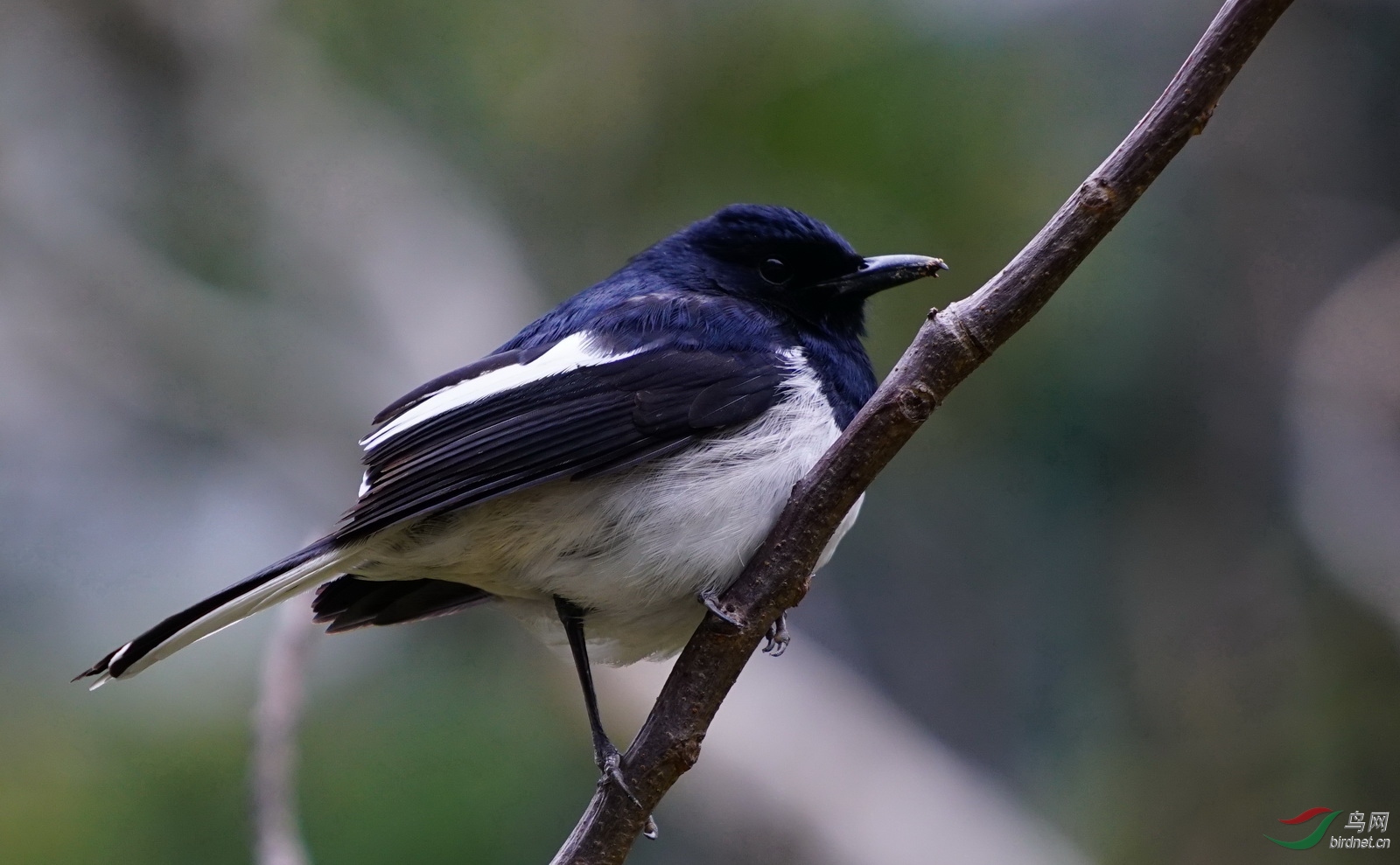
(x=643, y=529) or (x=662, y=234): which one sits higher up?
(x=662, y=234)

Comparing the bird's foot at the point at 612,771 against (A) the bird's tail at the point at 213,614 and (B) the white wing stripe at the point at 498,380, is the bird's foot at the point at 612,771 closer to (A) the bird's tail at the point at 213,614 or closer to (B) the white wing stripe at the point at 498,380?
(A) the bird's tail at the point at 213,614

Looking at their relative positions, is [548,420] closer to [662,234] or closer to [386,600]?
[386,600]

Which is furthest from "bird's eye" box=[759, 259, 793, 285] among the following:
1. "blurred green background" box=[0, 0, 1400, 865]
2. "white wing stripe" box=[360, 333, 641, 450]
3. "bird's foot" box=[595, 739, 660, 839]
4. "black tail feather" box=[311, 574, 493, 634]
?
"blurred green background" box=[0, 0, 1400, 865]

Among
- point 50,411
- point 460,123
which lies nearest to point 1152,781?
point 460,123

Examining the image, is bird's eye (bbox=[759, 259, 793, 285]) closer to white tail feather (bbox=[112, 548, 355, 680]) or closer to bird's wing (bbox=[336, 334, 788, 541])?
bird's wing (bbox=[336, 334, 788, 541])

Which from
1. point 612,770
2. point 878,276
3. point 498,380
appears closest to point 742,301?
point 878,276

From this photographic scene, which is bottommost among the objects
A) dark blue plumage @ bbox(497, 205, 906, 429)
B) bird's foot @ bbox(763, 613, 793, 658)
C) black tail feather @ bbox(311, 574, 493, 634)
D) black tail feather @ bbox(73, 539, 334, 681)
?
black tail feather @ bbox(73, 539, 334, 681)

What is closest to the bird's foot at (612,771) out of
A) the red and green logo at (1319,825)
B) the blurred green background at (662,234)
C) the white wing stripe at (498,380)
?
the white wing stripe at (498,380)
